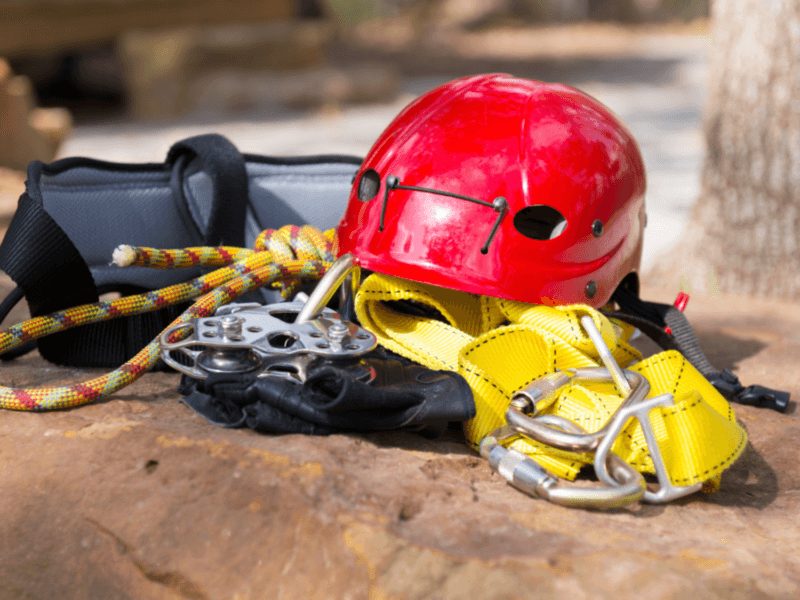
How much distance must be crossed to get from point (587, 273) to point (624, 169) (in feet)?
1.07

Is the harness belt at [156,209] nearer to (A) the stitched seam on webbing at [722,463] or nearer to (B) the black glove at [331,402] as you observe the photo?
(B) the black glove at [331,402]

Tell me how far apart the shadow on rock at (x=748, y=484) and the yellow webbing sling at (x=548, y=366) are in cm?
8

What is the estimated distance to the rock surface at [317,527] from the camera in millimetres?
1236

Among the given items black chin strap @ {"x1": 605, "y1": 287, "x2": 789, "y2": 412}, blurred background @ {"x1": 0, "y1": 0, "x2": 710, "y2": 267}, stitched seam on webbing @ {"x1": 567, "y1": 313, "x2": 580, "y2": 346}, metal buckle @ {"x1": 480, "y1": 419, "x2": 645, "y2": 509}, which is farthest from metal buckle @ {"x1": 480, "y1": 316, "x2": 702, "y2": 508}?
blurred background @ {"x1": 0, "y1": 0, "x2": 710, "y2": 267}

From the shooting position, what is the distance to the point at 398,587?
1219 mm

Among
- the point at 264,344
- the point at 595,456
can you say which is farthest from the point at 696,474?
the point at 264,344

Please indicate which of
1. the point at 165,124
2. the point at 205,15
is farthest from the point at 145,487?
the point at 205,15

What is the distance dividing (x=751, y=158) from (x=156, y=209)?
8.98ft

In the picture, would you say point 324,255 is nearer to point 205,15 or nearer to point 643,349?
point 643,349

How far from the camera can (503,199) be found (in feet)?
6.29

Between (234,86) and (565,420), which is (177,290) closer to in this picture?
(565,420)

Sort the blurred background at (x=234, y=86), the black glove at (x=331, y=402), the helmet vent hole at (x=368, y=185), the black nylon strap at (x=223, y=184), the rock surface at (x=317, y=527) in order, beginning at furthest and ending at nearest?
the blurred background at (x=234, y=86) < the black nylon strap at (x=223, y=184) < the helmet vent hole at (x=368, y=185) < the black glove at (x=331, y=402) < the rock surface at (x=317, y=527)

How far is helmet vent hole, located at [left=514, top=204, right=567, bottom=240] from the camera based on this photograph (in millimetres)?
2029

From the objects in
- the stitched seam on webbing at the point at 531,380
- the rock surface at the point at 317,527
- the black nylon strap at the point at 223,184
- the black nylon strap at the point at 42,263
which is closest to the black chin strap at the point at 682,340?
the stitched seam on webbing at the point at 531,380
